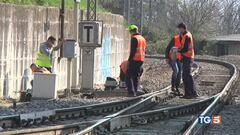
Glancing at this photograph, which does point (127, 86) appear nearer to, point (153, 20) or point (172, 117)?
point (172, 117)

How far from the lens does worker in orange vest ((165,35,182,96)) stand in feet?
54.0

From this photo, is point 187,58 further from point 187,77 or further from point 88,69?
point 88,69

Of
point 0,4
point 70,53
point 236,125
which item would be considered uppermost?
point 0,4

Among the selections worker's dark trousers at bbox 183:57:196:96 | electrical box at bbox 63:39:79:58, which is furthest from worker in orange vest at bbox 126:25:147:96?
electrical box at bbox 63:39:79:58

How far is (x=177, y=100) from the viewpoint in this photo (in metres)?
16.0

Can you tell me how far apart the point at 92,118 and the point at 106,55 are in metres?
11.7

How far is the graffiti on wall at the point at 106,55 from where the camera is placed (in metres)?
23.5

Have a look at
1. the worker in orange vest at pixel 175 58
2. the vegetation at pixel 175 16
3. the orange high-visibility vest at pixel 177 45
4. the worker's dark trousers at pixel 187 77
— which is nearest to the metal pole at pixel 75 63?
the worker in orange vest at pixel 175 58

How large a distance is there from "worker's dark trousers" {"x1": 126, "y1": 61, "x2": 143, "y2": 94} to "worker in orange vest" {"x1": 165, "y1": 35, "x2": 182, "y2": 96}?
107 cm

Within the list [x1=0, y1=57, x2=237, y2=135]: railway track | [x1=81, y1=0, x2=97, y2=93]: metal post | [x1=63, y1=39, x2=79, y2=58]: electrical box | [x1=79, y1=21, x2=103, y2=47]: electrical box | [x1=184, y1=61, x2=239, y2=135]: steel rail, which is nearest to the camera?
[x1=184, y1=61, x2=239, y2=135]: steel rail

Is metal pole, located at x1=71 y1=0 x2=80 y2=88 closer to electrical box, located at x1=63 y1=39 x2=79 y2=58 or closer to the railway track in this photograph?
electrical box, located at x1=63 y1=39 x2=79 y2=58

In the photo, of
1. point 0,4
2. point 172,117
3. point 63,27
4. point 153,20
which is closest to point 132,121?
point 172,117

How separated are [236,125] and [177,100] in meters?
4.28

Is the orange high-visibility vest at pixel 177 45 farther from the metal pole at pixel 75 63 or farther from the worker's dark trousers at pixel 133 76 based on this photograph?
the metal pole at pixel 75 63
